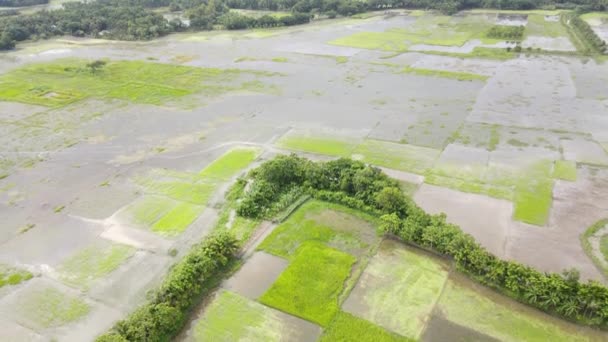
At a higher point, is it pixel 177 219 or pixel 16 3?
pixel 16 3

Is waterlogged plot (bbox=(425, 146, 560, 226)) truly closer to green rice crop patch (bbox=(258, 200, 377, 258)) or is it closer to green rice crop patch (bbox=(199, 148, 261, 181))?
green rice crop patch (bbox=(258, 200, 377, 258))

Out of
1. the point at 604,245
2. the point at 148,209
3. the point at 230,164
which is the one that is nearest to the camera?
the point at 604,245

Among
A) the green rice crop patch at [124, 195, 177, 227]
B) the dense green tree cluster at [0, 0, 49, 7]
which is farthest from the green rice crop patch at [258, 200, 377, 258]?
the dense green tree cluster at [0, 0, 49, 7]

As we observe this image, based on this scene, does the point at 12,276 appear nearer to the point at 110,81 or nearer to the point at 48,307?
the point at 48,307

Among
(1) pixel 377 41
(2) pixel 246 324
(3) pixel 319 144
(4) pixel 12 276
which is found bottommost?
(2) pixel 246 324

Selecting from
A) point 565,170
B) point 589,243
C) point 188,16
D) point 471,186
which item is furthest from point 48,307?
point 188,16

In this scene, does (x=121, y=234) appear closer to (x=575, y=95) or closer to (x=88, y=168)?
(x=88, y=168)
